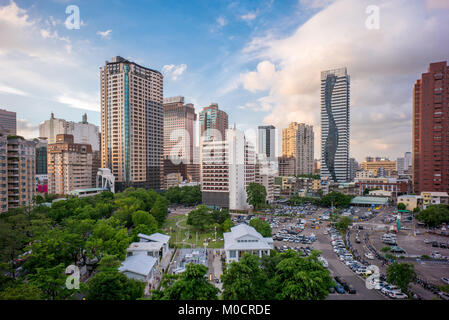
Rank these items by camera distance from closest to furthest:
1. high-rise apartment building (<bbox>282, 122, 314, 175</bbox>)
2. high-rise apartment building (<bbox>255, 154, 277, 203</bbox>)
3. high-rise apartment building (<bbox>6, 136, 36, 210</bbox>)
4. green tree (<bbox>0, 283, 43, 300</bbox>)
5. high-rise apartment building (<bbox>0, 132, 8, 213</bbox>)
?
1. green tree (<bbox>0, 283, 43, 300</bbox>)
2. high-rise apartment building (<bbox>0, 132, 8, 213</bbox>)
3. high-rise apartment building (<bbox>6, 136, 36, 210</bbox>)
4. high-rise apartment building (<bbox>255, 154, 277, 203</bbox>)
5. high-rise apartment building (<bbox>282, 122, 314, 175</bbox>)

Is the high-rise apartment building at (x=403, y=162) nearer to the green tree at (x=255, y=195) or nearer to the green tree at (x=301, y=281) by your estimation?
the green tree at (x=255, y=195)

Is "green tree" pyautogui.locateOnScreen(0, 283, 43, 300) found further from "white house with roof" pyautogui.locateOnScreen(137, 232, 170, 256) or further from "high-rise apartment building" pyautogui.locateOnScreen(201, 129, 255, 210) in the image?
"high-rise apartment building" pyautogui.locateOnScreen(201, 129, 255, 210)

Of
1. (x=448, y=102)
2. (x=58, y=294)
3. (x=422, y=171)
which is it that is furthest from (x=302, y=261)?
(x=448, y=102)

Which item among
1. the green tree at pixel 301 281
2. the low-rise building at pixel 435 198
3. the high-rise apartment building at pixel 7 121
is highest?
the high-rise apartment building at pixel 7 121

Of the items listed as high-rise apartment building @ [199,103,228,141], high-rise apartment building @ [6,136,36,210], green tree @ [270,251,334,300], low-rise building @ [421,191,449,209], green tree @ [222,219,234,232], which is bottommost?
green tree @ [222,219,234,232]

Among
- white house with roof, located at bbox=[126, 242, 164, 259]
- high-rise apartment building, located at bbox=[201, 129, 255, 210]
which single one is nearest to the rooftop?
white house with roof, located at bbox=[126, 242, 164, 259]

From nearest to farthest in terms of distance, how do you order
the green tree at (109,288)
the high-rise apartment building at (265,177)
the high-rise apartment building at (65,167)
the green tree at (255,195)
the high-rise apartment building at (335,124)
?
1. the green tree at (109,288)
2. the green tree at (255,195)
3. the high-rise apartment building at (65,167)
4. the high-rise apartment building at (265,177)
5. the high-rise apartment building at (335,124)

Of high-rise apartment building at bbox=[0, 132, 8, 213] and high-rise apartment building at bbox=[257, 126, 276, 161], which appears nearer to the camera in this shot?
high-rise apartment building at bbox=[0, 132, 8, 213]

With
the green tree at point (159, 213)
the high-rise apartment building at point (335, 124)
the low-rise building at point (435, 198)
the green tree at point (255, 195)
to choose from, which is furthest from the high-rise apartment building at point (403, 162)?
the green tree at point (159, 213)
